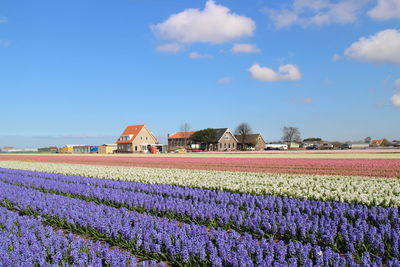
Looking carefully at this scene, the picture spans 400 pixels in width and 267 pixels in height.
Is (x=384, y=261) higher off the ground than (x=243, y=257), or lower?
lower

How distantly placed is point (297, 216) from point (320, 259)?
2.82 m

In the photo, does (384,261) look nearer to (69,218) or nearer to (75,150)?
(69,218)

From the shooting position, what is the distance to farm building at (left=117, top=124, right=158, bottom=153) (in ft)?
283

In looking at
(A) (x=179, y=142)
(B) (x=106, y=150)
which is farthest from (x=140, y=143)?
(A) (x=179, y=142)

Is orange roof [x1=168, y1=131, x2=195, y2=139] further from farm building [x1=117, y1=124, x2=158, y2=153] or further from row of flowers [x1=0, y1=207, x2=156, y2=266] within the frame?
row of flowers [x1=0, y1=207, x2=156, y2=266]

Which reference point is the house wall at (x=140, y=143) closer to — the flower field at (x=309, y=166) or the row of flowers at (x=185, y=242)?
the flower field at (x=309, y=166)

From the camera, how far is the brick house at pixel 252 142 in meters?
109

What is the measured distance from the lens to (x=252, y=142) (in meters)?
109

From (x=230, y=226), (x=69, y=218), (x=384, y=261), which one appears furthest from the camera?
(x=69, y=218)

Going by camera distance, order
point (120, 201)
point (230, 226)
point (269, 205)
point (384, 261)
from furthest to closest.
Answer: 1. point (120, 201)
2. point (269, 205)
3. point (230, 226)
4. point (384, 261)

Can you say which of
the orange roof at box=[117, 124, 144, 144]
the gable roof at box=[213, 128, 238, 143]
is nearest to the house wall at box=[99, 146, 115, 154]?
the orange roof at box=[117, 124, 144, 144]

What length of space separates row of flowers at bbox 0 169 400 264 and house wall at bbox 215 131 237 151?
84846mm

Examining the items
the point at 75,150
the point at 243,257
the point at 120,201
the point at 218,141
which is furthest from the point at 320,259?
the point at 75,150

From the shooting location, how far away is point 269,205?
32.6 feet
